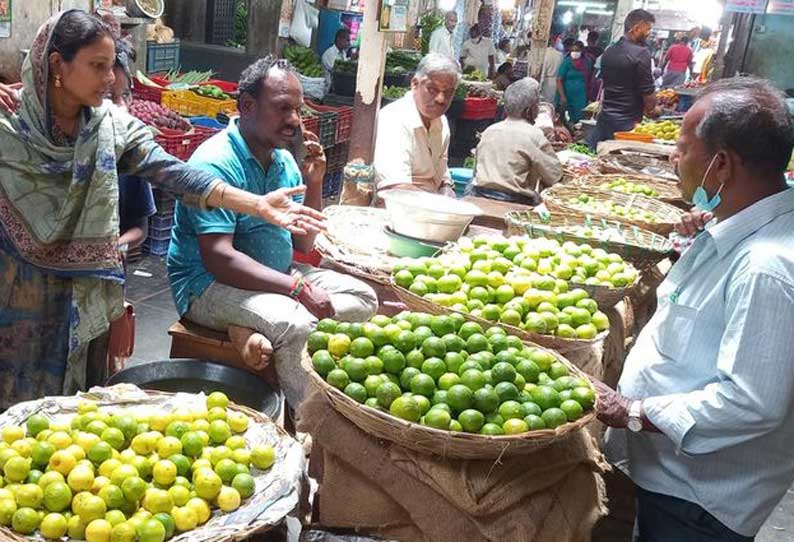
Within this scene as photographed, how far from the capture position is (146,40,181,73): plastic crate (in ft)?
31.6

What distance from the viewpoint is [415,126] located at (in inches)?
190

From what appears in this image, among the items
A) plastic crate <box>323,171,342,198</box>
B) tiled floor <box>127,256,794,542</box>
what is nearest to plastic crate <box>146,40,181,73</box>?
plastic crate <box>323,171,342,198</box>

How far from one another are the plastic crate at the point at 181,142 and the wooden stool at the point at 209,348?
2.68m

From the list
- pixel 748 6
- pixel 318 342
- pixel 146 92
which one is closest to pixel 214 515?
pixel 318 342

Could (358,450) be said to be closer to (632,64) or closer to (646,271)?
(646,271)

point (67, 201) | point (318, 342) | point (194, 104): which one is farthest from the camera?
point (194, 104)

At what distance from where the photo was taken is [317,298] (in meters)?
3.34

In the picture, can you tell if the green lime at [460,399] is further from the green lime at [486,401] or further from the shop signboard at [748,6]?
the shop signboard at [748,6]

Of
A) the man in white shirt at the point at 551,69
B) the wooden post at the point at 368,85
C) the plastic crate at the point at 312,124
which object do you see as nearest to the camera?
the wooden post at the point at 368,85

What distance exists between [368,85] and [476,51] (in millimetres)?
9802

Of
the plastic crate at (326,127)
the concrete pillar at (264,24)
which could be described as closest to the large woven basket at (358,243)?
the plastic crate at (326,127)

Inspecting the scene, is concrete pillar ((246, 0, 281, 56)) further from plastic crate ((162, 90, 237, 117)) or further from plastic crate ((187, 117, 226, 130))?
plastic crate ((187, 117, 226, 130))

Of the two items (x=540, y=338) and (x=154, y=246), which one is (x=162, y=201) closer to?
(x=154, y=246)

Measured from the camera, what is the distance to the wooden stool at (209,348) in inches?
130
